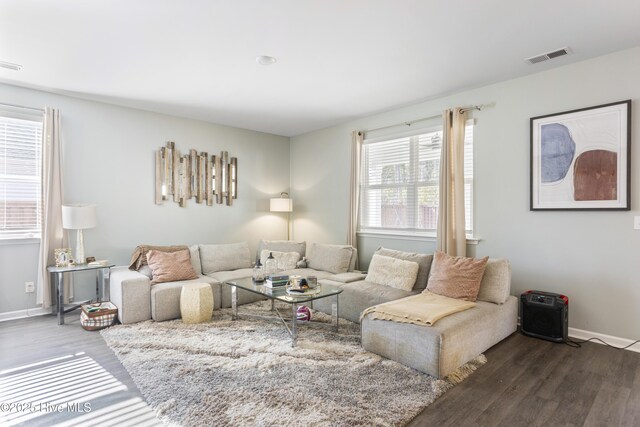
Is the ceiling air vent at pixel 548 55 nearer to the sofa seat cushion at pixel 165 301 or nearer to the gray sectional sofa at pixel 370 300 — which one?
the gray sectional sofa at pixel 370 300

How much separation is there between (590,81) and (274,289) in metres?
3.54

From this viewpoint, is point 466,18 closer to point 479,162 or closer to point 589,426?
point 479,162

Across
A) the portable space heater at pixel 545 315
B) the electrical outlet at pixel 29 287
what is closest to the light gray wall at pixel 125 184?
the electrical outlet at pixel 29 287

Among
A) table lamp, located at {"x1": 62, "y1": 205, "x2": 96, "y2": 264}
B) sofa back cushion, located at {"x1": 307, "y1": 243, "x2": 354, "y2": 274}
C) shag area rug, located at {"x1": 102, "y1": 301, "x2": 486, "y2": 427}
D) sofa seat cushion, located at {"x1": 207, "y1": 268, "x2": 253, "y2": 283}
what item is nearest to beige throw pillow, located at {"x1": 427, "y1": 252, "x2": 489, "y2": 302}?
shag area rug, located at {"x1": 102, "y1": 301, "x2": 486, "y2": 427}

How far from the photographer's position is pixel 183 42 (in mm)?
2865

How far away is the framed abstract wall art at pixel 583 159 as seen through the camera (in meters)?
3.04

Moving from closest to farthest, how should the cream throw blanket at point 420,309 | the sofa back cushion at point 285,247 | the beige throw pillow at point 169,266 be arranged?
the cream throw blanket at point 420,309 → the beige throw pillow at point 169,266 → the sofa back cushion at point 285,247

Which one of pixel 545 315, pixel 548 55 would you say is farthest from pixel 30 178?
pixel 545 315

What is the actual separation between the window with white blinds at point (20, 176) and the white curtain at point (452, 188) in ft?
15.4

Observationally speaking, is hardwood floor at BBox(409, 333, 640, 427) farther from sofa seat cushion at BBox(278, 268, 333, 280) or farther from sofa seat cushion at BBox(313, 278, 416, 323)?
sofa seat cushion at BBox(278, 268, 333, 280)

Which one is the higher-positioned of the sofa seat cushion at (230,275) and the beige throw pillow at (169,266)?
the beige throw pillow at (169,266)

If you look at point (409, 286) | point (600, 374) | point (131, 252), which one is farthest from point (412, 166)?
point (131, 252)

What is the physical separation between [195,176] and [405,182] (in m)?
3.08

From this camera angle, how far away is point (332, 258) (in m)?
4.83
